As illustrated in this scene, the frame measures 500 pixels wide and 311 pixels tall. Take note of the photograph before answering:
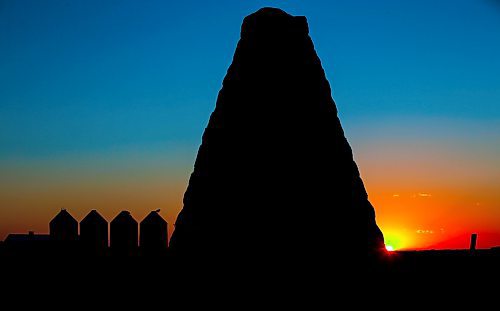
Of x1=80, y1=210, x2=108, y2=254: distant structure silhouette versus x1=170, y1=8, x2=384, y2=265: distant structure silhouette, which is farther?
x1=80, y1=210, x2=108, y2=254: distant structure silhouette

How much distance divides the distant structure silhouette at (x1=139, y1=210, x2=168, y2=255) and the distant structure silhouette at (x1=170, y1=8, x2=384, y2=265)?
0.93 metres

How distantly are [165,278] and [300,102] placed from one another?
3568mm

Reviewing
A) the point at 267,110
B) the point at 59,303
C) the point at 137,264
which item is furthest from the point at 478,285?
the point at 59,303

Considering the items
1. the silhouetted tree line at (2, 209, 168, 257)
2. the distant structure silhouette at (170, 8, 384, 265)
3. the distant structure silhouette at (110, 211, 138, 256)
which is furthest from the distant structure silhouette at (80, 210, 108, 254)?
the distant structure silhouette at (170, 8, 384, 265)

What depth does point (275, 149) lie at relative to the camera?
24.5ft

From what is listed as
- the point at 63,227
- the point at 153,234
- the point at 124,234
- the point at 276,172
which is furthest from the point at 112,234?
the point at 276,172

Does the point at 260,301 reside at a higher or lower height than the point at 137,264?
lower

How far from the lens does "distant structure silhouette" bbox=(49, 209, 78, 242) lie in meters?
8.66

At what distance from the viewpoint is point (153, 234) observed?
28.3 ft

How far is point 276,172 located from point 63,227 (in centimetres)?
416

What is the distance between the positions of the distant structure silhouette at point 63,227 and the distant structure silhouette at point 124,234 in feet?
2.32

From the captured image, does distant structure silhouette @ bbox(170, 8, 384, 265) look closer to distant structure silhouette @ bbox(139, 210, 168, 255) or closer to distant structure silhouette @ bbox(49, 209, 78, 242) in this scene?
distant structure silhouette @ bbox(139, 210, 168, 255)

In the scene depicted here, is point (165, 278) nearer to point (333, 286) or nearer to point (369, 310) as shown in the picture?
point (333, 286)

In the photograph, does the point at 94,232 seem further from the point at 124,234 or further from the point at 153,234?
the point at 153,234
